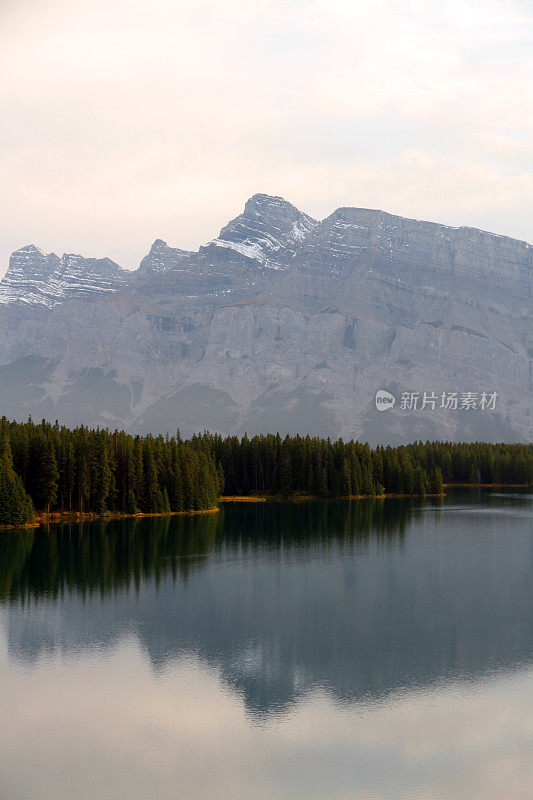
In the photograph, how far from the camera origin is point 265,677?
50.1 meters

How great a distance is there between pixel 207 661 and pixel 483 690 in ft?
54.2

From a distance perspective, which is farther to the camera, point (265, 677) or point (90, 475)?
point (90, 475)

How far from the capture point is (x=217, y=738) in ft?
133

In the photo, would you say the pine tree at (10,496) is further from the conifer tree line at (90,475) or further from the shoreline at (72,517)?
the shoreline at (72,517)

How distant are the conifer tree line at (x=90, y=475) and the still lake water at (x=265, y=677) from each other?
3278 cm

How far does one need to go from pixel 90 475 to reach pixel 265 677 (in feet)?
324

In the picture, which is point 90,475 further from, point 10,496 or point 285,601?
point 285,601

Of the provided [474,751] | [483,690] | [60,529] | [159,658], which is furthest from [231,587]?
[60,529]

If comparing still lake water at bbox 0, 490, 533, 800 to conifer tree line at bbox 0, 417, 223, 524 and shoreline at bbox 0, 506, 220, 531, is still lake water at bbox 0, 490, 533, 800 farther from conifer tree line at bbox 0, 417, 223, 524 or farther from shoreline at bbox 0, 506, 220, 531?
conifer tree line at bbox 0, 417, 223, 524

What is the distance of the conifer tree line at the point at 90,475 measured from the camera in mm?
129125

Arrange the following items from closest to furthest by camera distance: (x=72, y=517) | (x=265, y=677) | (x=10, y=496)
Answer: (x=265, y=677), (x=10, y=496), (x=72, y=517)

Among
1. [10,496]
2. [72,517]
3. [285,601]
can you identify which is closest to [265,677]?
[285,601]

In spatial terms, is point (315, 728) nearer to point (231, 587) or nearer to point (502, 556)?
point (231, 587)

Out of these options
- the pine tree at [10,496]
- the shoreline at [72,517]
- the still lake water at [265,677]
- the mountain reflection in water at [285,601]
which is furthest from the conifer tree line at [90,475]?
the still lake water at [265,677]
